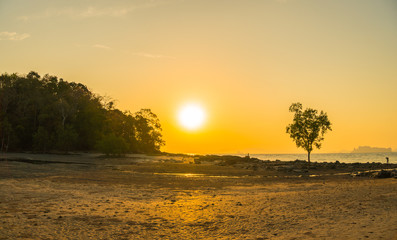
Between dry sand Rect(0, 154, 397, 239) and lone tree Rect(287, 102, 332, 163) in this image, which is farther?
lone tree Rect(287, 102, 332, 163)

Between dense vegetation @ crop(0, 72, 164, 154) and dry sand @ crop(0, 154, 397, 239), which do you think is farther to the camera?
dense vegetation @ crop(0, 72, 164, 154)

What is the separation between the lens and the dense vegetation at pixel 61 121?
6506 cm

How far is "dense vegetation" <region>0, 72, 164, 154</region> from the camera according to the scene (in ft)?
213

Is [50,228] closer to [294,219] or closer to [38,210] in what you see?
[38,210]

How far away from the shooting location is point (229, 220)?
34.5ft

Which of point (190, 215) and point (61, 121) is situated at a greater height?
point (61, 121)

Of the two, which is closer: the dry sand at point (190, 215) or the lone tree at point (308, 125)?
the dry sand at point (190, 215)

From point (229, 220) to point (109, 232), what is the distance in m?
4.11

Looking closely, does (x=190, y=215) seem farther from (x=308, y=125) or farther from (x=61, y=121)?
(x=61, y=121)

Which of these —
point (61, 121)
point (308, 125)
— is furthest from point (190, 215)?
point (61, 121)

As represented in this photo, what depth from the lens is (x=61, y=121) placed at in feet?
245

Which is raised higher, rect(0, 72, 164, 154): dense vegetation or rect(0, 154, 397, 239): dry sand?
rect(0, 72, 164, 154): dense vegetation

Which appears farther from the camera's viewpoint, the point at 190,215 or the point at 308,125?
the point at 308,125

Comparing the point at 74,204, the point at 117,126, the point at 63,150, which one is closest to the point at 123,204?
the point at 74,204
